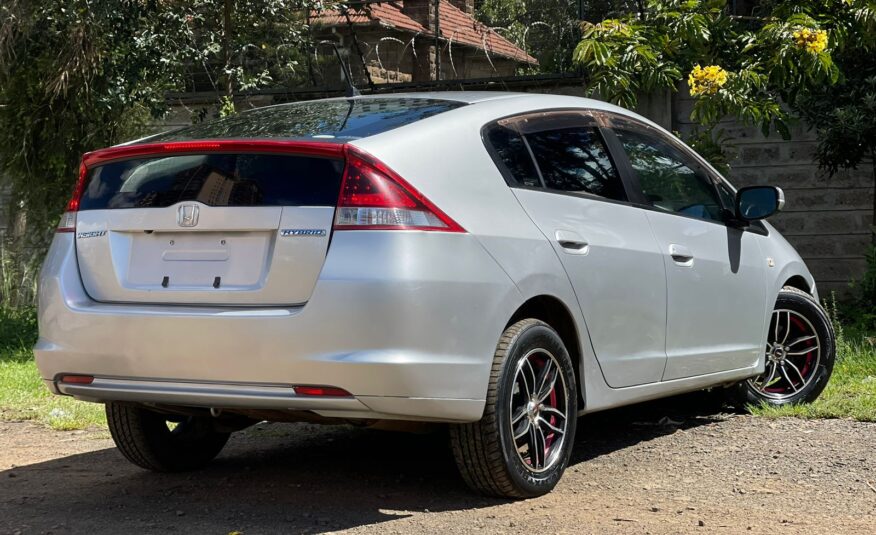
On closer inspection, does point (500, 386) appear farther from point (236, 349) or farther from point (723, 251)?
point (723, 251)

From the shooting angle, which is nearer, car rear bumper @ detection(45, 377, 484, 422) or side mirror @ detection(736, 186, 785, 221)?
car rear bumper @ detection(45, 377, 484, 422)

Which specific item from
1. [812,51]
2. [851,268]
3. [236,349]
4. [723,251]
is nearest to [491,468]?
[236,349]

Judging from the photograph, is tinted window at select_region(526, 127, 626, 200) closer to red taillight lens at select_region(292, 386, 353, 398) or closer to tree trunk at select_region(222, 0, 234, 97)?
red taillight lens at select_region(292, 386, 353, 398)

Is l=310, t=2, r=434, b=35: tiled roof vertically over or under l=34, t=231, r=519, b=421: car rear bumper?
over

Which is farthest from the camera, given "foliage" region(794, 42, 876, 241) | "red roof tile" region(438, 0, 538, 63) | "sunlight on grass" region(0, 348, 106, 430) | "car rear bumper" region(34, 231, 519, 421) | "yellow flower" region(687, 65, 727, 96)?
"red roof tile" region(438, 0, 538, 63)

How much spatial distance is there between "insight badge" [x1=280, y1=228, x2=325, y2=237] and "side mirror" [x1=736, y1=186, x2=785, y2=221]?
2881mm

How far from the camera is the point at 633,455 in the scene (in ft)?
19.1

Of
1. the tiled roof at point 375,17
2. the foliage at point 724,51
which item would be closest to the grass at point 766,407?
the foliage at point 724,51

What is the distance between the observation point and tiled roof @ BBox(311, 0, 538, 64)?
1150cm

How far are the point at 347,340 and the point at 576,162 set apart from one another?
1.68 m

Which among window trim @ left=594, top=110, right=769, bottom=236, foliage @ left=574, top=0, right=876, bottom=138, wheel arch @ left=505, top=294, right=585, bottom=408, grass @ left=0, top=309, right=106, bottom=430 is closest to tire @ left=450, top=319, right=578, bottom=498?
wheel arch @ left=505, top=294, right=585, bottom=408

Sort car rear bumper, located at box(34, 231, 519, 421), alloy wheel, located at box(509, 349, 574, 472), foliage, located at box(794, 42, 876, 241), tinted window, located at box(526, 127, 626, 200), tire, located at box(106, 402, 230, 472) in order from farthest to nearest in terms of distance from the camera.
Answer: foliage, located at box(794, 42, 876, 241)
tire, located at box(106, 402, 230, 472)
tinted window, located at box(526, 127, 626, 200)
alloy wheel, located at box(509, 349, 574, 472)
car rear bumper, located at box(34, 231, 519, 421)

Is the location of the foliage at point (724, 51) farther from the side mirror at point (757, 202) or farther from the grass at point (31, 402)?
the grass at point (31, 402)

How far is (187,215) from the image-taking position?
180 inches
